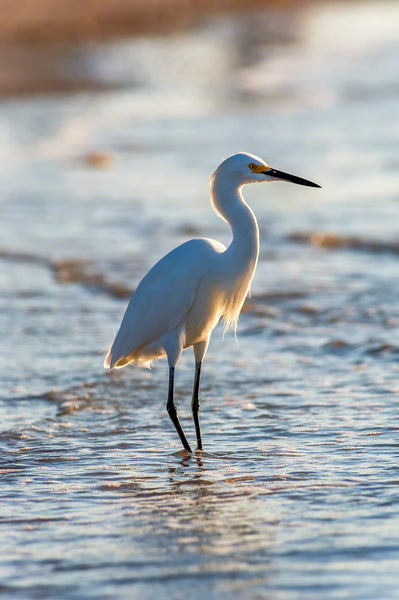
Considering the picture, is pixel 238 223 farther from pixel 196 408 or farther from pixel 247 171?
pixel 196 408

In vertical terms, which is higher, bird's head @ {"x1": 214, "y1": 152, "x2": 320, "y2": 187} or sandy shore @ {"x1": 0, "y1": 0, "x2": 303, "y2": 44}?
sandy shore @ {"x1": 0, "y1": 0, "x2": 303, "y2": 44}

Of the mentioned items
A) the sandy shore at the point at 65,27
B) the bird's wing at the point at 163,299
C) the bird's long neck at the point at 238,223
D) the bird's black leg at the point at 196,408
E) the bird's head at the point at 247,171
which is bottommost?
the bird's black leg at the point at 196,408

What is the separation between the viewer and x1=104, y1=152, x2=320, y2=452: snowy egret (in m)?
5.27

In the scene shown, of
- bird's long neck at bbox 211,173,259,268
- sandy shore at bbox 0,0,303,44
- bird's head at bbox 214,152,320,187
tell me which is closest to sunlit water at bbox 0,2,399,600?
bird's long neck at bbox 211,173,259,268

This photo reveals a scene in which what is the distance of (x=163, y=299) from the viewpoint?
5445 millimetres

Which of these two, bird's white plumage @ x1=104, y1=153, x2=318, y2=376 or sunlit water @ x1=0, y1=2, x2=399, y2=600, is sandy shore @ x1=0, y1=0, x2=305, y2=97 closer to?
sunlit water @ x1=0, y1=2, x2=399, y2=600

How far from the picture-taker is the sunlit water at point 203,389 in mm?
3979

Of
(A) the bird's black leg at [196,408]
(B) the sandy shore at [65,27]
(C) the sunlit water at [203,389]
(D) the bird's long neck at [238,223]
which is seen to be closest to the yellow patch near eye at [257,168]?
(D) the bird's long neck at [238,223]

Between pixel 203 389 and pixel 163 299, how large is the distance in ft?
4.38

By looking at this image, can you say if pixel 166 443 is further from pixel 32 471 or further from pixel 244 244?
pixel 244 244

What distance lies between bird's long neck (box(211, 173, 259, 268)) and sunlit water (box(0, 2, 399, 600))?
1009mm

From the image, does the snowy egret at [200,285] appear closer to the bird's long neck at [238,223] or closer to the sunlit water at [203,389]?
the bird's long neck at [238,223]

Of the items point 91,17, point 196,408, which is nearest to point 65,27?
point 91,17

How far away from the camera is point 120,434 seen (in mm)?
5750
